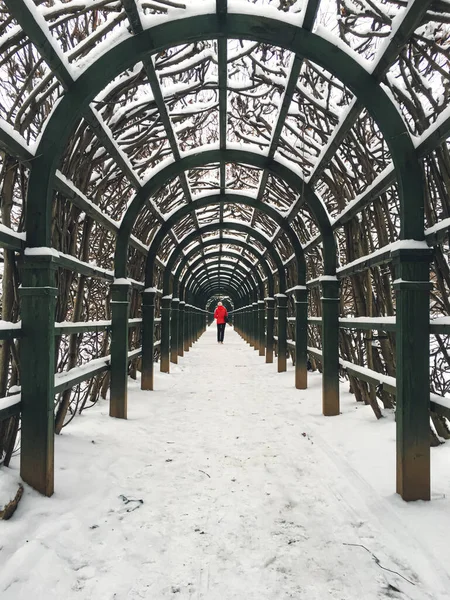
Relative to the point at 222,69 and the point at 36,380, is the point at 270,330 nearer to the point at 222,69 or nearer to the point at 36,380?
the point at 222,69

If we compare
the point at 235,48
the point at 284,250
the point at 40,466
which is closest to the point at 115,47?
the point at 235,48

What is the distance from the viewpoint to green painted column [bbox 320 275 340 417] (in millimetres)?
5055

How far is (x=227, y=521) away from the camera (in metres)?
2.52

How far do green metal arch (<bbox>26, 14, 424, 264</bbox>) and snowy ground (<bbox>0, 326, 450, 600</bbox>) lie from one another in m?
1.69

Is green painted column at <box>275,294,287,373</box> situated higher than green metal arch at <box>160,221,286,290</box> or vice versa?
green metal arch at <box>160,221,286,290</box>

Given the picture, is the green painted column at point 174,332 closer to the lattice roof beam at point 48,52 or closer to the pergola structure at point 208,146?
the pergola structure at point 208,146

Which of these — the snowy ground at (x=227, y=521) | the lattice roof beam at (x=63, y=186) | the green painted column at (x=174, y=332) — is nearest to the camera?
the snowy ground at (x=227, y=521)

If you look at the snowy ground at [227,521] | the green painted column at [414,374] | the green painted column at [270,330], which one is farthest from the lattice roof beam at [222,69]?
the green painted column at [270,330]

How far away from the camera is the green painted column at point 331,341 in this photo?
5.05 m

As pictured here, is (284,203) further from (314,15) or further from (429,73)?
(314,15)

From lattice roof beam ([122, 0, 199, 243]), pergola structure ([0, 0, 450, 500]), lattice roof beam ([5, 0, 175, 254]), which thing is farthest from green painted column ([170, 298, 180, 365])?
lattice roof beam ([5, 0, 175, 254])

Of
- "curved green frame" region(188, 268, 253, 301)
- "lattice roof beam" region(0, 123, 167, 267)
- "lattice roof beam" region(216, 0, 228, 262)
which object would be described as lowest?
"lattice roof beam" region(0, 123, 167, 267)

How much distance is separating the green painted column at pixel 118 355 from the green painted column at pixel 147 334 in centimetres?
153

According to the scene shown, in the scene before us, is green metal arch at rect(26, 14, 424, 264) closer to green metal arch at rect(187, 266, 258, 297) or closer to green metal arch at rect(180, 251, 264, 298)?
green metal arch at rect(180, 251, 264, 298)
